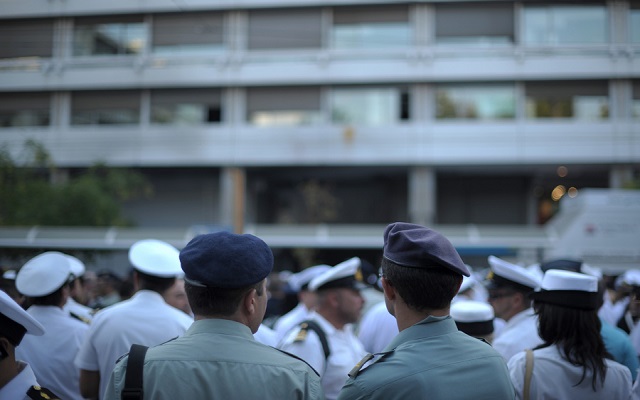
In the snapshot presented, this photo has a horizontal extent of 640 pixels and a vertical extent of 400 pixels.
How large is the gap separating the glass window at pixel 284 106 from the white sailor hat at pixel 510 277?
76.6ft

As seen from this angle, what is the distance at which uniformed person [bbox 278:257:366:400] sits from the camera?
3.92 metres

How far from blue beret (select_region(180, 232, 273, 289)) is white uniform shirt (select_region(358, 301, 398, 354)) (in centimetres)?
332

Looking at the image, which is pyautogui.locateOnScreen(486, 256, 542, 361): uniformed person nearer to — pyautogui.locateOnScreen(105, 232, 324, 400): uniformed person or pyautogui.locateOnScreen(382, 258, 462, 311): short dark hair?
pyautogui.locateOnScreen(382, 258, 462, 311): short dark hair

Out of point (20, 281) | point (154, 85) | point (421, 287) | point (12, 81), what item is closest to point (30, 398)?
point (421, 287)

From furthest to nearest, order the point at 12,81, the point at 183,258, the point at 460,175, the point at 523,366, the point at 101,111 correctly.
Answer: the point at 460,175
the point at 101,111
the point at 12,81
the point at 523,366
the point at 183,258

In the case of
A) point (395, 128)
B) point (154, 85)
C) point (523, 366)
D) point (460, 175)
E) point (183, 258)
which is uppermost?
point (154, 85)

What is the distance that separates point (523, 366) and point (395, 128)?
79.6 feet

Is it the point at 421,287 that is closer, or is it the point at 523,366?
the point at 421,287

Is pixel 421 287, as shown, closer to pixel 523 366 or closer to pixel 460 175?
pixel 523 366

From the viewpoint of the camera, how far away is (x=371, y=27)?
27.2 meters

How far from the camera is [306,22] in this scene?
2722 centimetres

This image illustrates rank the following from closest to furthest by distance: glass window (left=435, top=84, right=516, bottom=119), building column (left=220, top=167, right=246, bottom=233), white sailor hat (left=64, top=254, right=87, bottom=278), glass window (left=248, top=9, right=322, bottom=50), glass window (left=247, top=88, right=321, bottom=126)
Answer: white sailor hat (left=64, top=254, right=87, bottom=278) < glass window (left=435, top=84, right=516, bottom=119) < glass window (left=248, top=9, right=322, bottom=50) < glass window (left=247, top=88, right=321, bottom=126) < building column (left=220, top=167, right=246, bottom=233)

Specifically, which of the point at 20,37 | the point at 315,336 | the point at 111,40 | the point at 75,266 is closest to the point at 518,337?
the point at 315,336

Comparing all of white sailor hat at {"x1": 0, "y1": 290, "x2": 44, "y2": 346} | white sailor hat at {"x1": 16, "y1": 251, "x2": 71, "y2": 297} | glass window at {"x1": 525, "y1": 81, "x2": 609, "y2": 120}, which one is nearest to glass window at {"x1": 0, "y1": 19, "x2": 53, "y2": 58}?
white sailor hat at {"x1": 16, "y1": 251, "x2": 71, "y2": 297}
